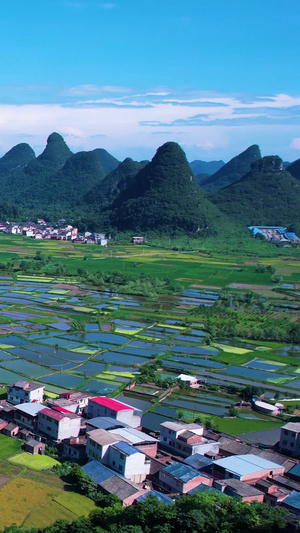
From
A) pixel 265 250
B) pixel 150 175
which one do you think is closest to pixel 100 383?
pixel 265 250

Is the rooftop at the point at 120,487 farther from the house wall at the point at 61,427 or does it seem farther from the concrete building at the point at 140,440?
the house wall at the point at 61,427

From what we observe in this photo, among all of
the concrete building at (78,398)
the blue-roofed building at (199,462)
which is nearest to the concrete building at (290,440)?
the blue-roofed building at (199,462)

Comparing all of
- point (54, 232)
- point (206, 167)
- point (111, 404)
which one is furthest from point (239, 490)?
point (206, 167)

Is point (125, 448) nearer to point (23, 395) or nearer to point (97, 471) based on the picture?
point (97, 471)

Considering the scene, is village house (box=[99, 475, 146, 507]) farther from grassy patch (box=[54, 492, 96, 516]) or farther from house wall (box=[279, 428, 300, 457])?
house wall (box=[279, 428, 300, 457])

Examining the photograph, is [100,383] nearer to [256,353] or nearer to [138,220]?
[256,353]

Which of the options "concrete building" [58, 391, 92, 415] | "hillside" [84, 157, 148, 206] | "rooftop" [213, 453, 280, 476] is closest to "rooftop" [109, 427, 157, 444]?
"rooftop" [213, 453, 280, 476]

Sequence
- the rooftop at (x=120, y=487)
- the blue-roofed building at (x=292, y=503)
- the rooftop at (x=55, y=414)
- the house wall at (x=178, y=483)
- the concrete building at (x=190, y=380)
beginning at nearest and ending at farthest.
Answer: the blue-roofed building at (x=292, y=503) → the rooftop at (x=120, y=487) → the house wall at (x=178, y=483) → the rooftop at (x=55, y=414) → the concrete building at (x=190, y=380)
